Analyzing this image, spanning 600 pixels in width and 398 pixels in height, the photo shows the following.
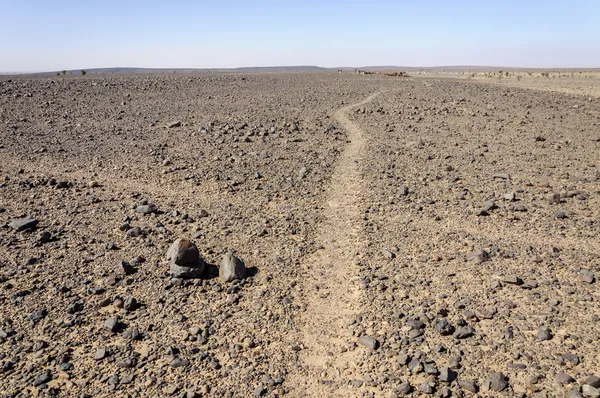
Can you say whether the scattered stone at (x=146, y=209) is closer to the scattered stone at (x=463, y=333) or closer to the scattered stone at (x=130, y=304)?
the scattered stone at (x=130, y=304)

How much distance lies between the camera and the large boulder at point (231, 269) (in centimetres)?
488

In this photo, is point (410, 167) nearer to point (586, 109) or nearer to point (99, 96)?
point (586, 109)

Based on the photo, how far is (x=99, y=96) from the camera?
21031 mm

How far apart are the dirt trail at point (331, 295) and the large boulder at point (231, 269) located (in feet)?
2.36

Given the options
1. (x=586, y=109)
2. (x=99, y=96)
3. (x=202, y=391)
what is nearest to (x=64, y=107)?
(x=99, y=96)

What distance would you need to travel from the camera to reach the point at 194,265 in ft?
16.3

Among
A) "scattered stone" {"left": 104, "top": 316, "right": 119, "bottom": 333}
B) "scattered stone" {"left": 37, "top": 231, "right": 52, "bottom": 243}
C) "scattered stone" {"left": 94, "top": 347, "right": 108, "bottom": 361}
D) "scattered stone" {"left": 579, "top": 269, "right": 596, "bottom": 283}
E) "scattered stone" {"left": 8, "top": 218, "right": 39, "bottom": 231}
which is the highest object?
"scattered stone" {"left": 8, "top": 218, "right": 39, "bottom": 231}

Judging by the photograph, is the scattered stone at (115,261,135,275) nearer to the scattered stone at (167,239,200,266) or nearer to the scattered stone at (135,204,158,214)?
the scattered stone at (167,239,200,266)

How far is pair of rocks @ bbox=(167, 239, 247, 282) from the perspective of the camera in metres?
4.89

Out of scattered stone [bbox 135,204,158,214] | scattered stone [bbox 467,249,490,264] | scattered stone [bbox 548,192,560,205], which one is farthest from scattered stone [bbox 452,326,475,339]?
scattered stone [bbox 135,204,158,214]

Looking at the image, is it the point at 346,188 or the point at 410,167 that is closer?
the point at 346,188

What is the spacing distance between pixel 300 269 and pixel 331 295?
64 centimetres

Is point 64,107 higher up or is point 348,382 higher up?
point 64,107

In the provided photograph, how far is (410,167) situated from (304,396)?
642cm
